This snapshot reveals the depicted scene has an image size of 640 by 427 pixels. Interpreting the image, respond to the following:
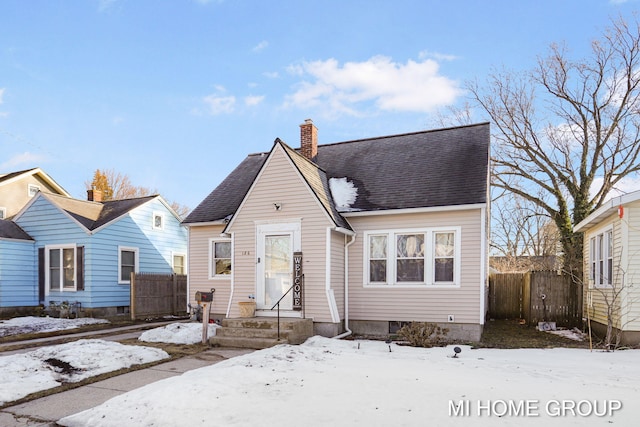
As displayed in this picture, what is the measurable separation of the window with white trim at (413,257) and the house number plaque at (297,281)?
1989mm

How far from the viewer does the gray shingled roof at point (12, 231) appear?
15.3 metres

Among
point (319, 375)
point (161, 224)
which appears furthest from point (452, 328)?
point (161, 224)

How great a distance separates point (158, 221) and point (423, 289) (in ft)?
41.7

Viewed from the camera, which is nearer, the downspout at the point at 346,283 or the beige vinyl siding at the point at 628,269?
the beige vinyl siding at the point at 628,269

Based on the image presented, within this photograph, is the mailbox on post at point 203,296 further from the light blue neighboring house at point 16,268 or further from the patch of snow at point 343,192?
the light blue neighboring house at point 16,268

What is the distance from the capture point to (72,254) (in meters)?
15.5

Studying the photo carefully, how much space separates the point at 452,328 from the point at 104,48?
1569 cm

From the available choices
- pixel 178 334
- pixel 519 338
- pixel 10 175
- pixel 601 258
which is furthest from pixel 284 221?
pixel 10 175

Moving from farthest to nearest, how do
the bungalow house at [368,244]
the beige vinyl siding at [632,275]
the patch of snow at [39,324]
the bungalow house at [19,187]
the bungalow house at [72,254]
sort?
the bungalow house at [19,187]
the bungalow house at [72,254]
the patch of snow at [39,324]
the bungalow house at [368,244]
the beige vinyl siding at [632,275]

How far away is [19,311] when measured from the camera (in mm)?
15336

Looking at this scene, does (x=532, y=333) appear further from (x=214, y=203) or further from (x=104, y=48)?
(x=104, y=48)

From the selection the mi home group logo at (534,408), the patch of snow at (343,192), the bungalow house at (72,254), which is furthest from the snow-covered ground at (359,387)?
the bungalow house at (72,254)

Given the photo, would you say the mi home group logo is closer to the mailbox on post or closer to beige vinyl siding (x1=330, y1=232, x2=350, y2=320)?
the mailbox on post

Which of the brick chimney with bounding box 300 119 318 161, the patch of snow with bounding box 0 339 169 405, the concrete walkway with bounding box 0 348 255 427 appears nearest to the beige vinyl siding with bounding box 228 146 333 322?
the brick chimney with bounding box 300 119 318 161
